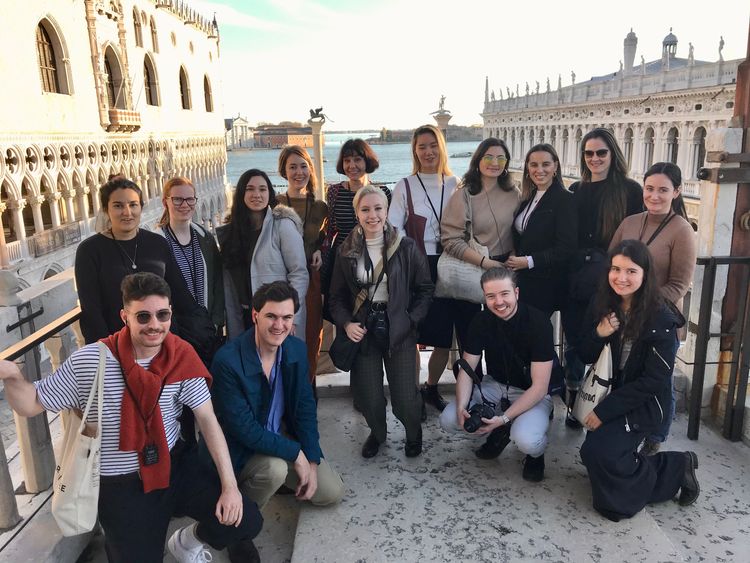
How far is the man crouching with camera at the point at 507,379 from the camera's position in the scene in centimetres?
274

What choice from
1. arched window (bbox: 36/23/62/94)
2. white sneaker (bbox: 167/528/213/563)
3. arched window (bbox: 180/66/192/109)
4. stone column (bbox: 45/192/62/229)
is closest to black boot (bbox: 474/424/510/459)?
white sneaker (bbox: 167/528/213/563)

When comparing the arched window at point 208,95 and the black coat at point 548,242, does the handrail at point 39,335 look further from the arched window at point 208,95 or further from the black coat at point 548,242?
the arched window at point 208,95

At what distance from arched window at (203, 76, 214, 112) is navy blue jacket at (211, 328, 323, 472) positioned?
38.7m

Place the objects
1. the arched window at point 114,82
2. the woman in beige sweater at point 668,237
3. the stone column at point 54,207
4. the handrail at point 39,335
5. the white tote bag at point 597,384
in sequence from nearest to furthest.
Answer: the handrail at point 39,335 → the white tote bag at point 597,384 → the woman in beige sweater at point 668,237 → the stone column at point 54,207 → the arched window at point 114,82

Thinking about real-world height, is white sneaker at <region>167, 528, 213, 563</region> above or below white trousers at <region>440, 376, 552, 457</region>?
below

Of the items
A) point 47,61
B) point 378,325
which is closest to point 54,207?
point 47,61

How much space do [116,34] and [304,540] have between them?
86.0 feet

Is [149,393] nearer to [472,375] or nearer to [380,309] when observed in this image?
[380,309]

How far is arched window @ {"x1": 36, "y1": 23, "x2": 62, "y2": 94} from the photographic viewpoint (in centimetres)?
1841

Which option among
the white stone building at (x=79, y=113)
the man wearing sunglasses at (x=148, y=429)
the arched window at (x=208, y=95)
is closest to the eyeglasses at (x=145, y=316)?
the man wearing sunglasses at (x=148, y=429)

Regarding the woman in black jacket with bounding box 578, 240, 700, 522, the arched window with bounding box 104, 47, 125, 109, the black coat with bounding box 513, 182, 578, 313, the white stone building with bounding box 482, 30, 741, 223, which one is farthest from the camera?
the white stone building with bounding box 482, 30, 741, 223

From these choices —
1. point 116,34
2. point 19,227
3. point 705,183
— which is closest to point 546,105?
point 116,34

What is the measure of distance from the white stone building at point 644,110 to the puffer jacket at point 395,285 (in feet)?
76.7

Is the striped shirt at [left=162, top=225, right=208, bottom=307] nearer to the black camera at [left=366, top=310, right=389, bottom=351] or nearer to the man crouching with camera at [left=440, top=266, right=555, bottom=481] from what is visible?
the black camera at [left=366, top=310, right=389, bottom=351]
